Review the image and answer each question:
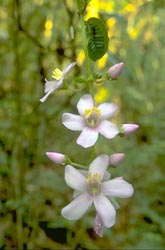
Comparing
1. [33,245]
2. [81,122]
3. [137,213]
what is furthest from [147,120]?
[81,122]

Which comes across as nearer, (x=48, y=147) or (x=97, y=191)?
(x=97, y=191)

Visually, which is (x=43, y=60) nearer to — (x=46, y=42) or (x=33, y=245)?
(x=46, y=42)

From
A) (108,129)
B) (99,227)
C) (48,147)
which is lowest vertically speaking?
(48,147)

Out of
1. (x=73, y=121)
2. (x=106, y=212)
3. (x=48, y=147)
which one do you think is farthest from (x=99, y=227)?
(x=48, y=147)

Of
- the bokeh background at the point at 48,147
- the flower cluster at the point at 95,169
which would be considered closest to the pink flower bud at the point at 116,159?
the flower cluster at the point at 95,169

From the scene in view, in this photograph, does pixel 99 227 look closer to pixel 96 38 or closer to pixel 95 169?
pixel 95 169

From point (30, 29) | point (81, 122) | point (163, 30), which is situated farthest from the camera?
point (163, 30)
